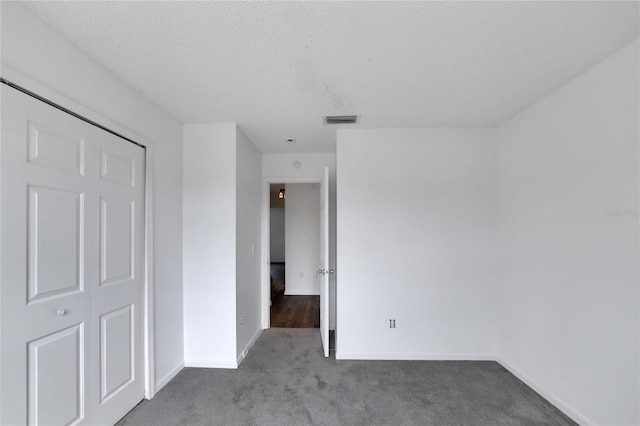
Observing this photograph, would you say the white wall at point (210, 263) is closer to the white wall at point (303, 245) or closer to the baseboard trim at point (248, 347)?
the baseboard trim at point (248, 347)

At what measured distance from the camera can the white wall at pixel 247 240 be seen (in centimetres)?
292

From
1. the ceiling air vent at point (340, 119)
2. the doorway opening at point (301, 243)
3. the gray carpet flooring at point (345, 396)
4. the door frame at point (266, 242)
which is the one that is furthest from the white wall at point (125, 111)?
the doorway opening at point (301, 243)

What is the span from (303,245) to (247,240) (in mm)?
2587

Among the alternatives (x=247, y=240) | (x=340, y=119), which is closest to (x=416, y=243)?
(x=340, y=119)

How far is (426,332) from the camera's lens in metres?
2.98

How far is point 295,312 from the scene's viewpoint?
4.63 m

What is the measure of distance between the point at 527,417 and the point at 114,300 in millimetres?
3100

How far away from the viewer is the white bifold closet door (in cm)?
132

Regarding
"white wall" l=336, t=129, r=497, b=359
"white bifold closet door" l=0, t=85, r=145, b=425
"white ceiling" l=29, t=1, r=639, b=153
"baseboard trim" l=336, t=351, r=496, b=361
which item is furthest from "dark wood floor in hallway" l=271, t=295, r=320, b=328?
"white ceiling" l=29, t=1, r=639, b=153

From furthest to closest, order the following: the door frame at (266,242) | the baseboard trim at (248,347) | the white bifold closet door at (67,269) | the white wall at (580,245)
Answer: the door frame at (266,242)
the baseboard trim at (248,347)
the white wall at (580,245)
the white bifold closet door at (67,269)

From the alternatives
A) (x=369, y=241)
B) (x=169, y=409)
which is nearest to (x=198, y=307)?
(x=169, y=409)

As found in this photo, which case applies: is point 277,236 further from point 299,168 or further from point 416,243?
point 416,243

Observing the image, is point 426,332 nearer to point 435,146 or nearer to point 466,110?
point 435,146

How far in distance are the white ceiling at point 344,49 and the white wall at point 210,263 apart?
2.15 ft
